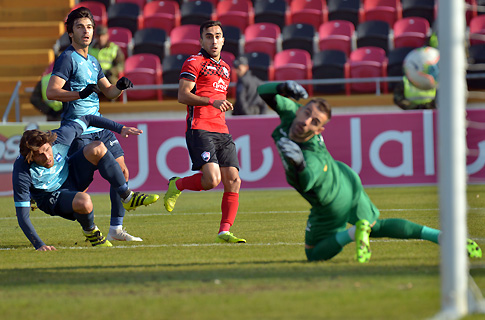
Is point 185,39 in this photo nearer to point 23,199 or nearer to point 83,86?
point 83,86

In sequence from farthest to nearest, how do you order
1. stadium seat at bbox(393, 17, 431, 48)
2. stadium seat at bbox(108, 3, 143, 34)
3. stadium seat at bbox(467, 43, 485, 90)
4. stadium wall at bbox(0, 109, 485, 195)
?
stadium seat at bbox(108, 3, 143, 34) → stadium seat at bbox(393, 17, 431, 48) → stadium seat at bbox(467, 43, 485, 90) → stadium wall at bbox(0, 109, 485, 195)

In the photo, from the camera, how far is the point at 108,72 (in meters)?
13.7

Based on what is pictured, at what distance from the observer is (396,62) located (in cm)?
1541

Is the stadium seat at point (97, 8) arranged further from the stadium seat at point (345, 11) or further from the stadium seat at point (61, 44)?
the stadium seat at point (345, 11)

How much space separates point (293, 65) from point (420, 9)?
3501 millimetres

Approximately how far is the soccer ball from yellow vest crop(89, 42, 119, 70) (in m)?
6.60

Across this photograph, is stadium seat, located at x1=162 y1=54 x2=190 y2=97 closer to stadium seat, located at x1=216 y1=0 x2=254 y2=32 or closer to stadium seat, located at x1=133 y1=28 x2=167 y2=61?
stadium seat, located at x1=133 y1=28 x2=167 y2=61

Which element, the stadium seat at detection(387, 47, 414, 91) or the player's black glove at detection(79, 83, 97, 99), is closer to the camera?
the player's black glove at detection(79, 83, 97, 99)

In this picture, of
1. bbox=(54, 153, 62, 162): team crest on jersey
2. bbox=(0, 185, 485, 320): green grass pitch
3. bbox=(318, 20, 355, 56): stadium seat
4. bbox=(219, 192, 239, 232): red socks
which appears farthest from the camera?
bbox=(318, 20, 355, 56): stadium seat

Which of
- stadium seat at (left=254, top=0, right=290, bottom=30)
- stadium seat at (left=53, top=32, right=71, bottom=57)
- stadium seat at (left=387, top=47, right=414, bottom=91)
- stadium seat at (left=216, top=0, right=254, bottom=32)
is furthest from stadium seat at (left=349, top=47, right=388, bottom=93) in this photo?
stadium seat at (left=53, top=32, right=71, bottom=57)

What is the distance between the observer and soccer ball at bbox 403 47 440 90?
8.05m

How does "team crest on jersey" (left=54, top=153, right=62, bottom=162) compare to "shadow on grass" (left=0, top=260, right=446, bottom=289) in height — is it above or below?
above

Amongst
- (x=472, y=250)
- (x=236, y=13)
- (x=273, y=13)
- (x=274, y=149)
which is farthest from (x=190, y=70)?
(x=273, y=13)

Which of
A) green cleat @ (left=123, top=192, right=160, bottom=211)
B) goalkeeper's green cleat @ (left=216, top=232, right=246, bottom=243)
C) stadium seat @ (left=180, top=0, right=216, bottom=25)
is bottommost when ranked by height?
goalkeeper's green cleat @ (left=216, top=232, right=246, bottom=243)
